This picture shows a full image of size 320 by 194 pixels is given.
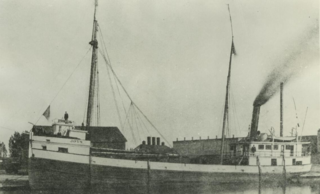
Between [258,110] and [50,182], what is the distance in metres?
16.0

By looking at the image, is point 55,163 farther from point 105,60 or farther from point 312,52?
point 312,52

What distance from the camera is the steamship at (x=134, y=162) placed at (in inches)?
891

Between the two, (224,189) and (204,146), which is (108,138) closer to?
(204,146)

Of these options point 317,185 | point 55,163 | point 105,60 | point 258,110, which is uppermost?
point 105,60

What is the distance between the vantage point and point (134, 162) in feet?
80.6

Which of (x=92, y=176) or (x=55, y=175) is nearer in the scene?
(x=55, y=175)

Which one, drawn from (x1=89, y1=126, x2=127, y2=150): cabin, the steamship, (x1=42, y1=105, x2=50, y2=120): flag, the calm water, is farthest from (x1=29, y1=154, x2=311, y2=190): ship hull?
(x1=89, y1=126, x2=127, y2=150): cabin

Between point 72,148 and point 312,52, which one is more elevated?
point 312,52

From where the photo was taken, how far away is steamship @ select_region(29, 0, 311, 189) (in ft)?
74.2

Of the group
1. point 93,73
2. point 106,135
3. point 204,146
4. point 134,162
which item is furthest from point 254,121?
point 106,135

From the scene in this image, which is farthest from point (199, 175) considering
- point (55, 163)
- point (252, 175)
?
point (55, 163)

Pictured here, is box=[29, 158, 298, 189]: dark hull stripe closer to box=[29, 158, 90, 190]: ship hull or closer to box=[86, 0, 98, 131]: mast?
box=[29, 158, 90, 190]: ship hull

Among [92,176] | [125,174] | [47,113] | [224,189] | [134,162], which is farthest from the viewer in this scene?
[224,189]

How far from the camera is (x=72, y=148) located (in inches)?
917
